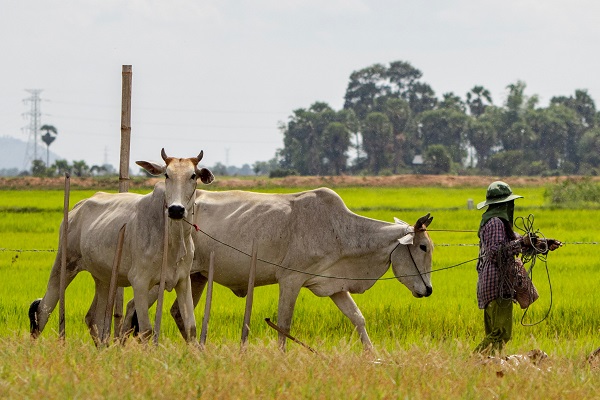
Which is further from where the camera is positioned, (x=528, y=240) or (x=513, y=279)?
(x=513, y=279)

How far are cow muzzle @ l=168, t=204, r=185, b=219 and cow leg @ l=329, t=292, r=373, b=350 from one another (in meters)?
2.01

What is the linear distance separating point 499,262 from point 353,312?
188cm

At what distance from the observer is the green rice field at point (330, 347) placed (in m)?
5.49

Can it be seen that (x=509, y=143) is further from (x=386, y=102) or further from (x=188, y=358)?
(x=188, y=358)

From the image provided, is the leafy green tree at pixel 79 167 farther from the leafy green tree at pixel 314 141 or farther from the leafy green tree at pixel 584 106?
the leafy green tree at pixel 584 106

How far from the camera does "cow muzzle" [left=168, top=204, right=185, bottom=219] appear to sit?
7.36 m

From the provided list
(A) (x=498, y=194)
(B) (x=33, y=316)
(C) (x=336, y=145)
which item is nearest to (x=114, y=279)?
(B) (x=33, y=316)

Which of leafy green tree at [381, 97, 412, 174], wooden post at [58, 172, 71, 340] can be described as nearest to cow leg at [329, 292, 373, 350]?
wooden post at [58, 172, 71, 340]

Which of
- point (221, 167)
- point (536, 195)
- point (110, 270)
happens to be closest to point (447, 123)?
point (221, 167)

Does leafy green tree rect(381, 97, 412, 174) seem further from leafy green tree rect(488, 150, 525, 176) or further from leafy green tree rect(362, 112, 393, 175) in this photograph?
leafy green tree rect(488, 150, 525, 176)

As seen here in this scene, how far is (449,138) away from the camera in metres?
88.2

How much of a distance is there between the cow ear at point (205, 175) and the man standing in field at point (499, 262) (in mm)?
2031

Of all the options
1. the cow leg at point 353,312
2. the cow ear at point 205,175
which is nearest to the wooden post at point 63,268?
the cow ear at point 205,175

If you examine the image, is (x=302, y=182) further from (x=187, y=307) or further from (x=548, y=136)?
(x=187, y=307)
